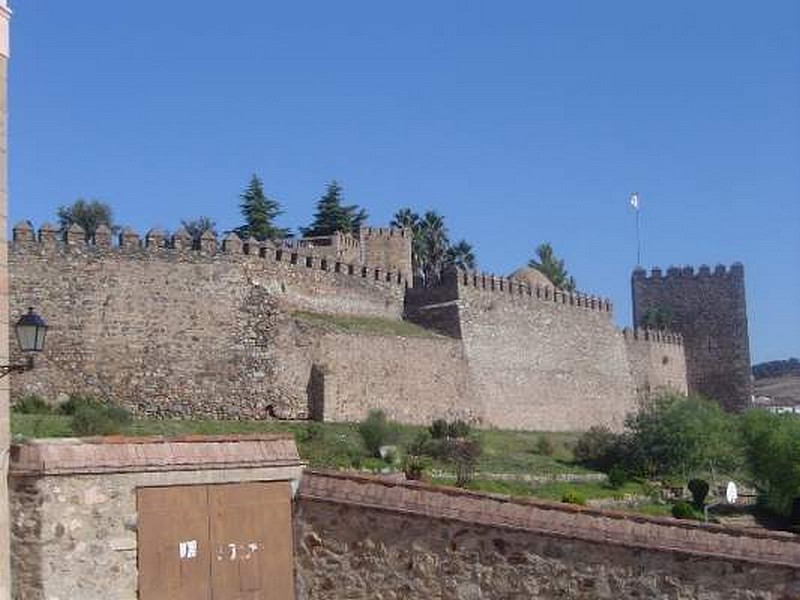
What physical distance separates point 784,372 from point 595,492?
8907cm

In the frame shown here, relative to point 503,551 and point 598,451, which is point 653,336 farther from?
point 503,551

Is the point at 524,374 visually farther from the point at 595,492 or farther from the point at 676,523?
the point at 676,523

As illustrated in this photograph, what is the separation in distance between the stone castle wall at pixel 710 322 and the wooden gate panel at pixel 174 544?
148ft

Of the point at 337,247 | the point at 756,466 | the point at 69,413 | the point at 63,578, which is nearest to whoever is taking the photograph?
the point at 63,578

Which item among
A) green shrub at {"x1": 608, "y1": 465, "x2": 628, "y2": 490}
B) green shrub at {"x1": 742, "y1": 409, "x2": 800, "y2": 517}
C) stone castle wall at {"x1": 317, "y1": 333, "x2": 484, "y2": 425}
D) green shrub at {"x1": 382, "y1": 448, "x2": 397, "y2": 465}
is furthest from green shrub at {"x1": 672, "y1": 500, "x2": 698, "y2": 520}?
stone castle wall at {"x1": 317, "y1": 333, "x2": 484, "y2": 425}

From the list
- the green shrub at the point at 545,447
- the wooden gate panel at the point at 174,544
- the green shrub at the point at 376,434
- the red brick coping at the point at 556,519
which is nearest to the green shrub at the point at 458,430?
the green shrub at the point at 545,447

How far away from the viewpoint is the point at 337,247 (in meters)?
44.5

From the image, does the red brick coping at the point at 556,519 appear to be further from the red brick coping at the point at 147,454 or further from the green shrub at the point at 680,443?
the green shrub at the point at 680,443

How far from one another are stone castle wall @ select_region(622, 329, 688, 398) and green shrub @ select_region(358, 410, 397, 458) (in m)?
20.8

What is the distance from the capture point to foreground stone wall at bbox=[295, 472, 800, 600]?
9016 mm

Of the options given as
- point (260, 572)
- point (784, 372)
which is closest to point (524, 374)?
point (260, 572)

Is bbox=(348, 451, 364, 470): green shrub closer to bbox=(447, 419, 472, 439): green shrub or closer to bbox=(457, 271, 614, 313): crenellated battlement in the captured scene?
bbox=(447, 419, 472, 439): green shrub

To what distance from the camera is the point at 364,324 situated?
3309 centimetres

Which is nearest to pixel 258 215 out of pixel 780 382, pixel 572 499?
pixel 572 499
